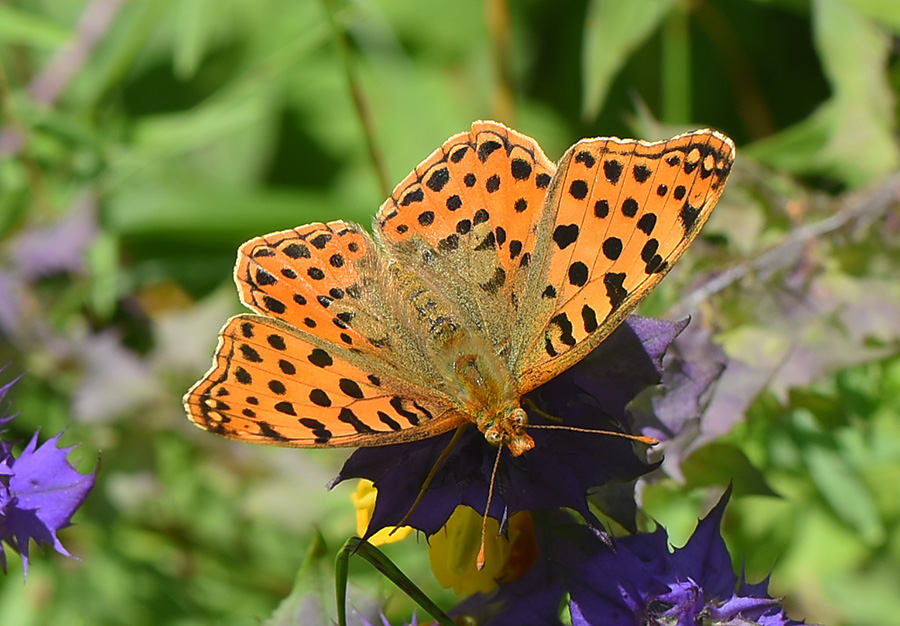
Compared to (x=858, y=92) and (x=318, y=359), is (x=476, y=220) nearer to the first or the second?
(x=318, y=359)

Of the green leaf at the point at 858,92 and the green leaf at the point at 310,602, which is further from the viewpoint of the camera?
the green leaf at the point at 858,92

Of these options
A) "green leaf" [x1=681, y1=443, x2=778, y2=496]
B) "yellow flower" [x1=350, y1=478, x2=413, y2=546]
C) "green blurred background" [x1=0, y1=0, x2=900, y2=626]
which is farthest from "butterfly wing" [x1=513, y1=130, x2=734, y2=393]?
"green leaf" [x1=681, y1=443, x2=778, y2=496]

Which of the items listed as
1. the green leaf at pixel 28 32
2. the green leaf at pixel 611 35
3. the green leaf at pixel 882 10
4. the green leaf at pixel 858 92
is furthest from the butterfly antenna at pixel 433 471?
the green leaf at pixel 28 32

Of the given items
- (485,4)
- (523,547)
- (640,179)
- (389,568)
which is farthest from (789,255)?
(485,4)

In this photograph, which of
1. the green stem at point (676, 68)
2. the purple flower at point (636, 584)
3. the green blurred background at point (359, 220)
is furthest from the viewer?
the green stem at point (676, 68)

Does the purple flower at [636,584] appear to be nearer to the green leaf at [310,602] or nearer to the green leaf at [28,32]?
the green leaf at [310,602]

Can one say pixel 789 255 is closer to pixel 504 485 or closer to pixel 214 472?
pixel 504 485

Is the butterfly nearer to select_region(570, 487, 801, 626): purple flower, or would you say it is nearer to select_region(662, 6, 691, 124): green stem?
select_region(570, 487, 801, 626): purple flower
